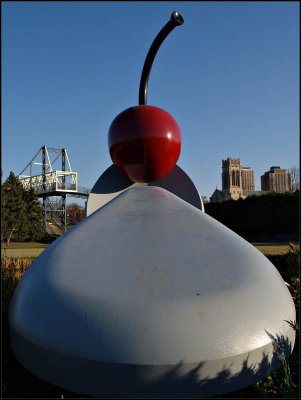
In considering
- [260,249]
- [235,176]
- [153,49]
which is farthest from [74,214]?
[235,176]

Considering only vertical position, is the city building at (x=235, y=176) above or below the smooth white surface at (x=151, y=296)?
above

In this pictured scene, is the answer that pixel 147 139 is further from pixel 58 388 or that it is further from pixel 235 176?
pixel 235 176

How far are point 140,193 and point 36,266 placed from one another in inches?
94.2

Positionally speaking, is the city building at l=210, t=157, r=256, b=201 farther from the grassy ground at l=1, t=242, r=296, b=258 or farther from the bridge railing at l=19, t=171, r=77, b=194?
the grassy ground at l=1, t=242, r=296, b=258

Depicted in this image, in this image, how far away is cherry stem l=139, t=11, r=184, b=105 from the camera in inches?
269

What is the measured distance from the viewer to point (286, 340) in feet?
15.2

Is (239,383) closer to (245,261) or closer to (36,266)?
(245,261)

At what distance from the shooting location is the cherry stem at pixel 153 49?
6840mm

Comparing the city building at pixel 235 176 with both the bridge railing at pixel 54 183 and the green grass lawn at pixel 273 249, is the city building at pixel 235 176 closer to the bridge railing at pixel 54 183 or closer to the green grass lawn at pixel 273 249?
the bridge railing at pixel 54 183

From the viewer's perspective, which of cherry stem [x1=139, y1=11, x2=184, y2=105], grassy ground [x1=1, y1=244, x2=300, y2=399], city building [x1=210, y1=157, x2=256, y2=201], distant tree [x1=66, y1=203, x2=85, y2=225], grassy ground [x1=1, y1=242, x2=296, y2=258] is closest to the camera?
grassy ground [x1=1, y1=244, x2=300, y2=399]

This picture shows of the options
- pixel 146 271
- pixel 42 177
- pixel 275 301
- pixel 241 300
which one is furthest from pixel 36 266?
pixel 42 177

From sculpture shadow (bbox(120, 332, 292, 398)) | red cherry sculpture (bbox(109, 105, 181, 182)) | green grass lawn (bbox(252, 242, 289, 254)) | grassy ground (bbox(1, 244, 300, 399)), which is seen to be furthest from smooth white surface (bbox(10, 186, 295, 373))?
green grass lawn (bbox(252, 242, 289, 254))

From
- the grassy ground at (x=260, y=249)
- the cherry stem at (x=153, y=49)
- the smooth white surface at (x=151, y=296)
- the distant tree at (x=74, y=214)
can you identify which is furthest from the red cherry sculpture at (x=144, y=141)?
the distant tree at (x=74, y=214)

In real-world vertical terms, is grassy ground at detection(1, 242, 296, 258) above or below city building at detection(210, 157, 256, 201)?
below
